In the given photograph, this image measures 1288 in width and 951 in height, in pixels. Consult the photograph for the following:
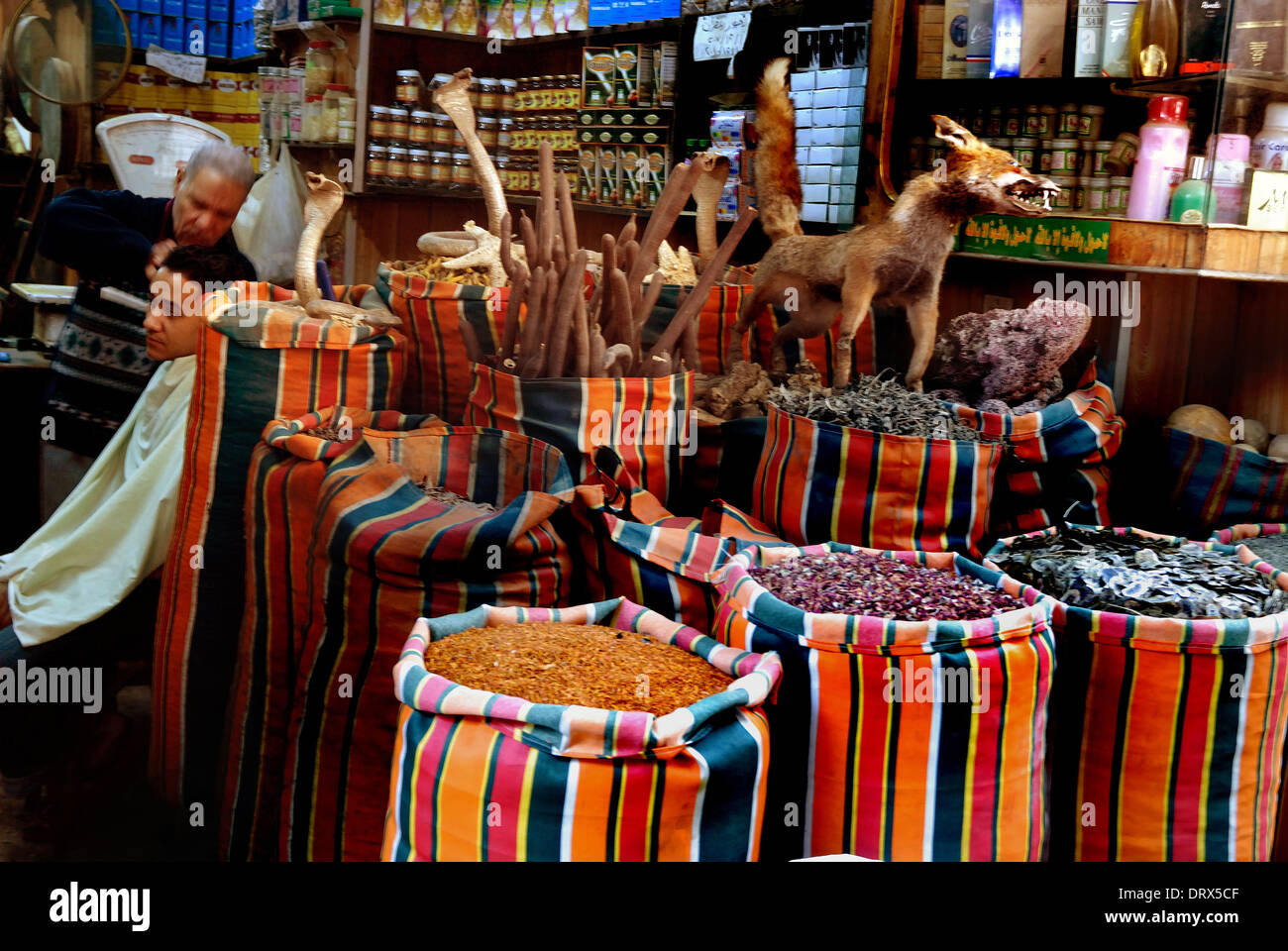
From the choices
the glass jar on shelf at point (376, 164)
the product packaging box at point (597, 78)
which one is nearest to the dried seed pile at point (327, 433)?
the product packaging box at point (597, 78)

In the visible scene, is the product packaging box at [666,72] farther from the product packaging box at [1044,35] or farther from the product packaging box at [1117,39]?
the product packaging box at [1117,39]

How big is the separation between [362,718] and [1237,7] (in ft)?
5.10

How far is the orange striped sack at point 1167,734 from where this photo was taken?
1.22 meters

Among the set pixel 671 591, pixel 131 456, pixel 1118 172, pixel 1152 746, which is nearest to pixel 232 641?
pixel 131 456

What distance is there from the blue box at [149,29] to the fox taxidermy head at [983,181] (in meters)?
4.55

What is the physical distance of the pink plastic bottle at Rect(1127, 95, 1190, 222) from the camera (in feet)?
5.99

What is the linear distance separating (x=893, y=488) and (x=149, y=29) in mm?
4843

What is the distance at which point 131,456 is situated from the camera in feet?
7.07

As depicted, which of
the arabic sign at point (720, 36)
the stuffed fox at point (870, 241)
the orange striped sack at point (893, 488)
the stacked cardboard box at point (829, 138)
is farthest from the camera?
the arabic sign at point (720, 36)

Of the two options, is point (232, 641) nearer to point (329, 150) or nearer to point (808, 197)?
point (808, 197)

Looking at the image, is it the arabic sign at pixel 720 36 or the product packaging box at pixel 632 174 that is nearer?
the arabic sign at pixel 720 36

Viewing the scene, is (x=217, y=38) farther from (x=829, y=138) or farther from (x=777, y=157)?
(x=777, y=157)

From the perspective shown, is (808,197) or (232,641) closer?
(232,641)
